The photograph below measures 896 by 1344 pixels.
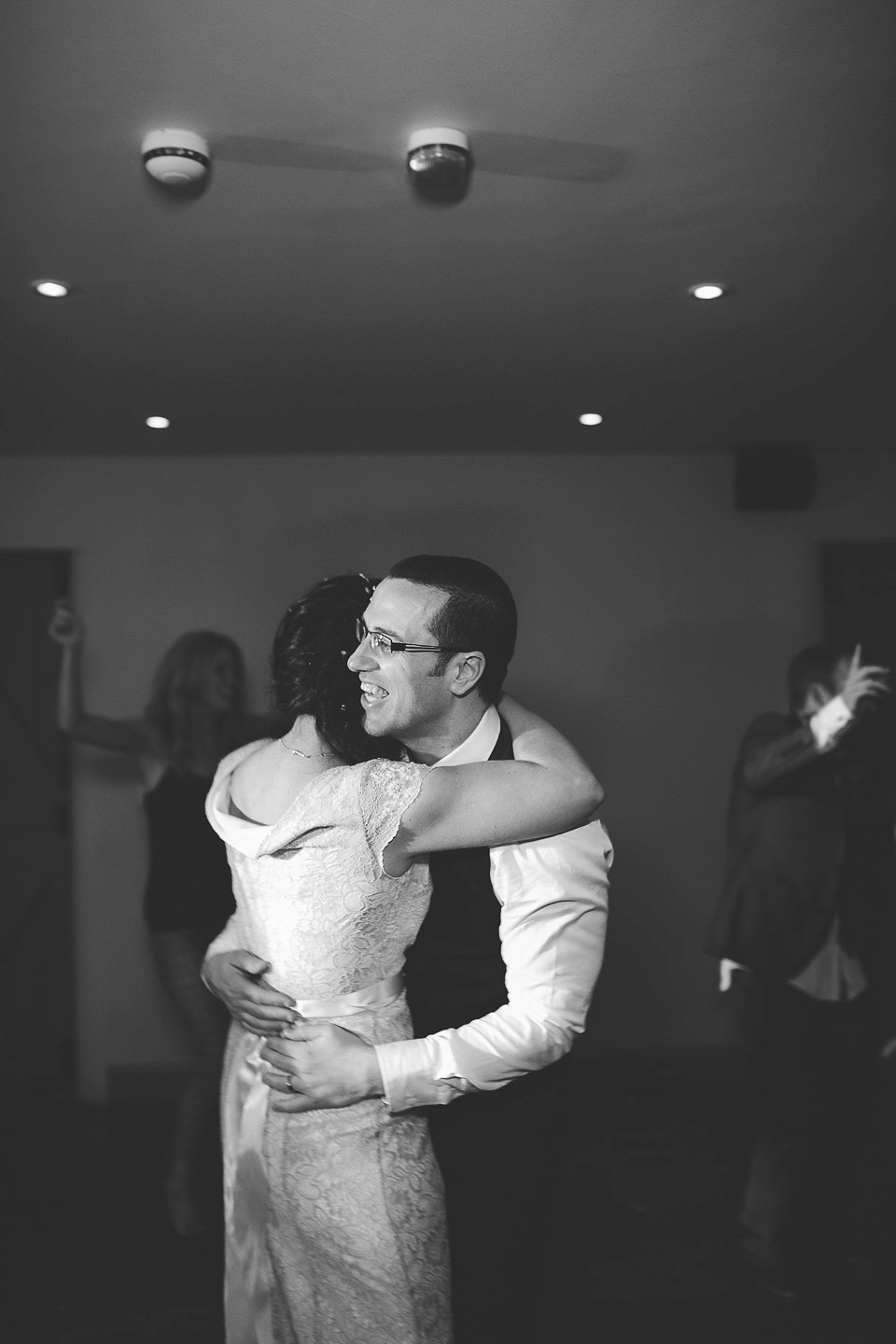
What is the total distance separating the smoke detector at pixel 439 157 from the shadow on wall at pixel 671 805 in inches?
114

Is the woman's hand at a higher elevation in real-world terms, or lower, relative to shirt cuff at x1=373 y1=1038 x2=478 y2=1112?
higher

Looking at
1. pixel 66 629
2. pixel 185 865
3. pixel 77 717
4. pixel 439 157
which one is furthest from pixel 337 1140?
pixel 66 629

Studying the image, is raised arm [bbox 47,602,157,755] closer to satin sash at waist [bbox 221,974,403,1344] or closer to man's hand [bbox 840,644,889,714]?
man's hand [bbox 840,644,889,714]

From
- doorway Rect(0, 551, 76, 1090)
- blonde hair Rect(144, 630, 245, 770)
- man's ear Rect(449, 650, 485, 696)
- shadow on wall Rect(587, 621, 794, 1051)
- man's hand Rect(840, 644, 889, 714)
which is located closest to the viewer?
man's ear Rect(449, 650, 485, 696)

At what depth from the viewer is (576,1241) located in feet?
10.5

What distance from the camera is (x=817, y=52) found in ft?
5.60

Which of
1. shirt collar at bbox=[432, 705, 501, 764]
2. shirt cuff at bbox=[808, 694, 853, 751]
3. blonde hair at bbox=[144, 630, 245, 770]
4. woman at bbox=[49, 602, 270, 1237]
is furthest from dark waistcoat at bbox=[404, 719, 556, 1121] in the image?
blonde hair at bbox=[144, 630, 245, 770]

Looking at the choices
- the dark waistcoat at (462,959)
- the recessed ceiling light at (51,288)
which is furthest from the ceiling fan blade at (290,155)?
the dark waistcoat at (462,959)

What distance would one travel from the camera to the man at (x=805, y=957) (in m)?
2.93

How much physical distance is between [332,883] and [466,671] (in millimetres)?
335

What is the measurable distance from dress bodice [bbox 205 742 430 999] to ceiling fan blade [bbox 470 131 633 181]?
1162 millimetres

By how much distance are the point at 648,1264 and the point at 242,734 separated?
199cm

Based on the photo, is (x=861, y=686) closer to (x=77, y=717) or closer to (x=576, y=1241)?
(x=576, y=1241)

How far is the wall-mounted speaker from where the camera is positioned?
4516mm
